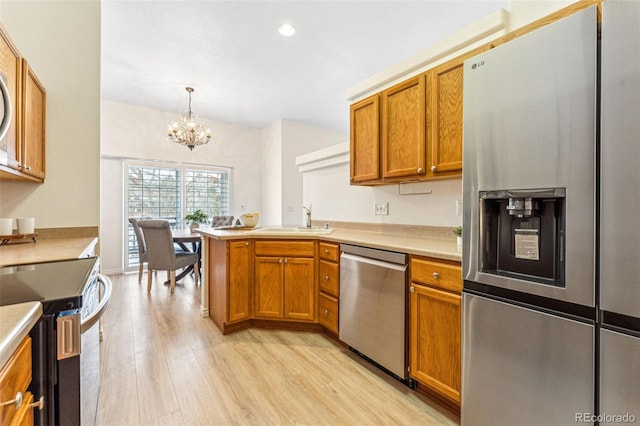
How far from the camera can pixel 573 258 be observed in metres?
1.06

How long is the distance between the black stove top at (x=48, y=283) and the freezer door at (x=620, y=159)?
1.73 metres

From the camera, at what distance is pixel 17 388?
65cm

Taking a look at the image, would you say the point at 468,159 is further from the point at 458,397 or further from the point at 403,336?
the point at 458,397

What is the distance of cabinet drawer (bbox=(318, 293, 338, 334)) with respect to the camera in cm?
236

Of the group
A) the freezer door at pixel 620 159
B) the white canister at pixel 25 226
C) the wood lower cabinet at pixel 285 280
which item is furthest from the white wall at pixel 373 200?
the white canister at pixel 25 226

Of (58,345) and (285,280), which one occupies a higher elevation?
(58,345)

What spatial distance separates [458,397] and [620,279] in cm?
97

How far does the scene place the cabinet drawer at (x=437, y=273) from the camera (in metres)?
1.51

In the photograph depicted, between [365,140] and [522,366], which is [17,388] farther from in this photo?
[365,140]

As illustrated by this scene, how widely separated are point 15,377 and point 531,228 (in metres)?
1.72

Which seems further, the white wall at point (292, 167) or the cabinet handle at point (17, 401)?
the white wall at point (292, 167)

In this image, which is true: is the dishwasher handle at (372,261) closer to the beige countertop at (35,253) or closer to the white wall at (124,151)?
the beige countertop at (35,253)

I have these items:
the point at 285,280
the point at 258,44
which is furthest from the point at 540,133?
the point at 258,44

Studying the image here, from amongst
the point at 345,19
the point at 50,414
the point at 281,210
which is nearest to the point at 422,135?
the point at 345,19
